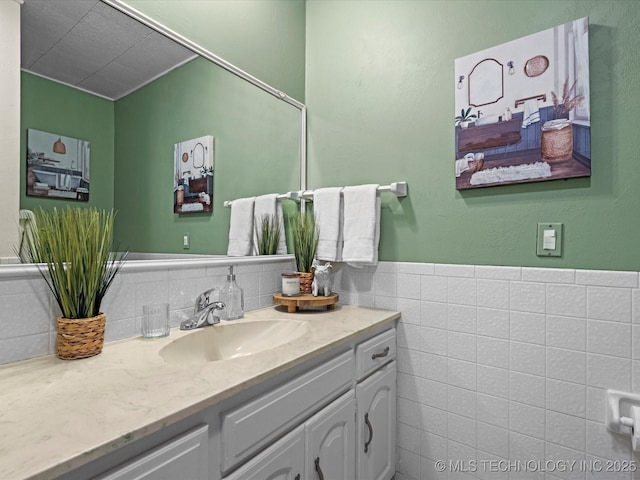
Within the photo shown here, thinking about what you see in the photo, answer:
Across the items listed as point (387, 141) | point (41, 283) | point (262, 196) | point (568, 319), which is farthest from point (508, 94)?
point (41, 283)

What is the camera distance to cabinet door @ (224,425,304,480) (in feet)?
2.52

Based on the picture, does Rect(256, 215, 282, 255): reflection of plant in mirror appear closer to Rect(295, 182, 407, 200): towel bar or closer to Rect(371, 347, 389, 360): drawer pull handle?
Rect(295, 182, 407, 200): towel bar

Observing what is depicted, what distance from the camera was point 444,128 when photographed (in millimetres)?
1421

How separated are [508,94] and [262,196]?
1116 mm

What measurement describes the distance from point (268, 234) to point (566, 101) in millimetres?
1291

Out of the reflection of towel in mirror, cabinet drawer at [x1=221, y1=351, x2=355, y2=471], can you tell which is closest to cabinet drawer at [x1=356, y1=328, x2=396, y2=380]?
cabinet drawer at [x1=221, y1=351, x2=355, y2=471]

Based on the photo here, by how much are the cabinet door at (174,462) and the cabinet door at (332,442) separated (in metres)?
0.34

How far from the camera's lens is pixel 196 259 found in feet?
4.37

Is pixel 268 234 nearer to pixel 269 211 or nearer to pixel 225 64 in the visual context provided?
pixel 269 211

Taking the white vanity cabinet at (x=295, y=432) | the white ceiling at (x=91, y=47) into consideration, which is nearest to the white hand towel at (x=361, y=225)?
the white vanity cabinet at (x=295, y=432)

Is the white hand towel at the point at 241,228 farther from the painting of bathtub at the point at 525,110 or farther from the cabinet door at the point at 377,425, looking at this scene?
the painting of bathtub at the point at 525,110

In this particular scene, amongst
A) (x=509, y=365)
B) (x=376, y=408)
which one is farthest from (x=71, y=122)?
(x=509, y=365)

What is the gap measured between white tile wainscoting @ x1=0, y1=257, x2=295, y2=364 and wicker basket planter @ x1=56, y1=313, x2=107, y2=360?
0.06 meters

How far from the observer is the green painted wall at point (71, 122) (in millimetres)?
910
